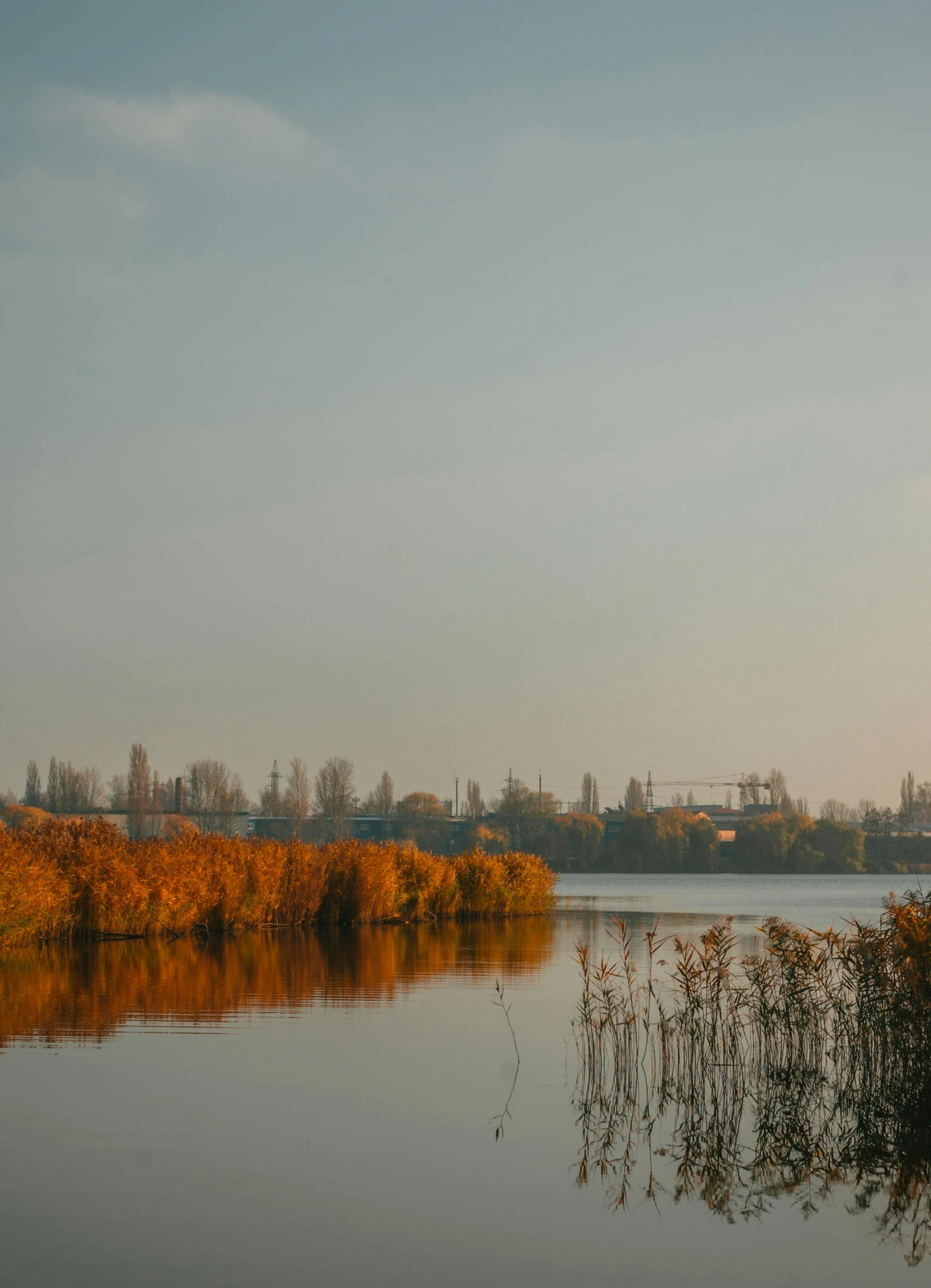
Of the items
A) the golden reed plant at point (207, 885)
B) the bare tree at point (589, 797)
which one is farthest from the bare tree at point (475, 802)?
the golden reed plant at point (207, 885)

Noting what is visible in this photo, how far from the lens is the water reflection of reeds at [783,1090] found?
832 centimetres

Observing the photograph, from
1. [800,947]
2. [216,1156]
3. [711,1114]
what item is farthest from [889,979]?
[216,1156]

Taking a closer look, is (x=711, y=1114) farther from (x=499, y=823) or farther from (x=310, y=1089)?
(x=499, y=823)

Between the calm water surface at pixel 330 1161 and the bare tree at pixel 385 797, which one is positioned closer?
the calm water surface at pixel 330 1161

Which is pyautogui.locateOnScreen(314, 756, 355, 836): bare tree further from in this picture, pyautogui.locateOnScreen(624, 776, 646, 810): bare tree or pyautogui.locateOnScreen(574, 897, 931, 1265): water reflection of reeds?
pyautogui.locateOnScreen(574, 897, 931, 1265): water reflection of reeds

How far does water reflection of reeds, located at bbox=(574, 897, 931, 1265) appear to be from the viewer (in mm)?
8320

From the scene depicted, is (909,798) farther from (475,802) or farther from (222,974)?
(222,974)

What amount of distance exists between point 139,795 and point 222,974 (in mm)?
82924

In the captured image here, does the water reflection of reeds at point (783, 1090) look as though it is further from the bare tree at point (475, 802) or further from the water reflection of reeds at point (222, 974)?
the bare tree at point (475, 802)

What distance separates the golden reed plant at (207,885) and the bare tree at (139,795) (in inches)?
2579

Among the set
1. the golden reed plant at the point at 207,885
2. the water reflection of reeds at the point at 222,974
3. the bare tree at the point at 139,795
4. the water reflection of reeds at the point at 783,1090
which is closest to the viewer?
the water reflection of reeds at the point at 783,1090

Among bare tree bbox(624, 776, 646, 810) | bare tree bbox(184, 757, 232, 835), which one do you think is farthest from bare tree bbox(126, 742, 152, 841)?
bare tree bbox(624, 776, 646, 810)

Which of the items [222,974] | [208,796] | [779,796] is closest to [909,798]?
[779,796]

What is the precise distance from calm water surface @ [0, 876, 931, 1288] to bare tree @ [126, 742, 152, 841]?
8353 centimetres
